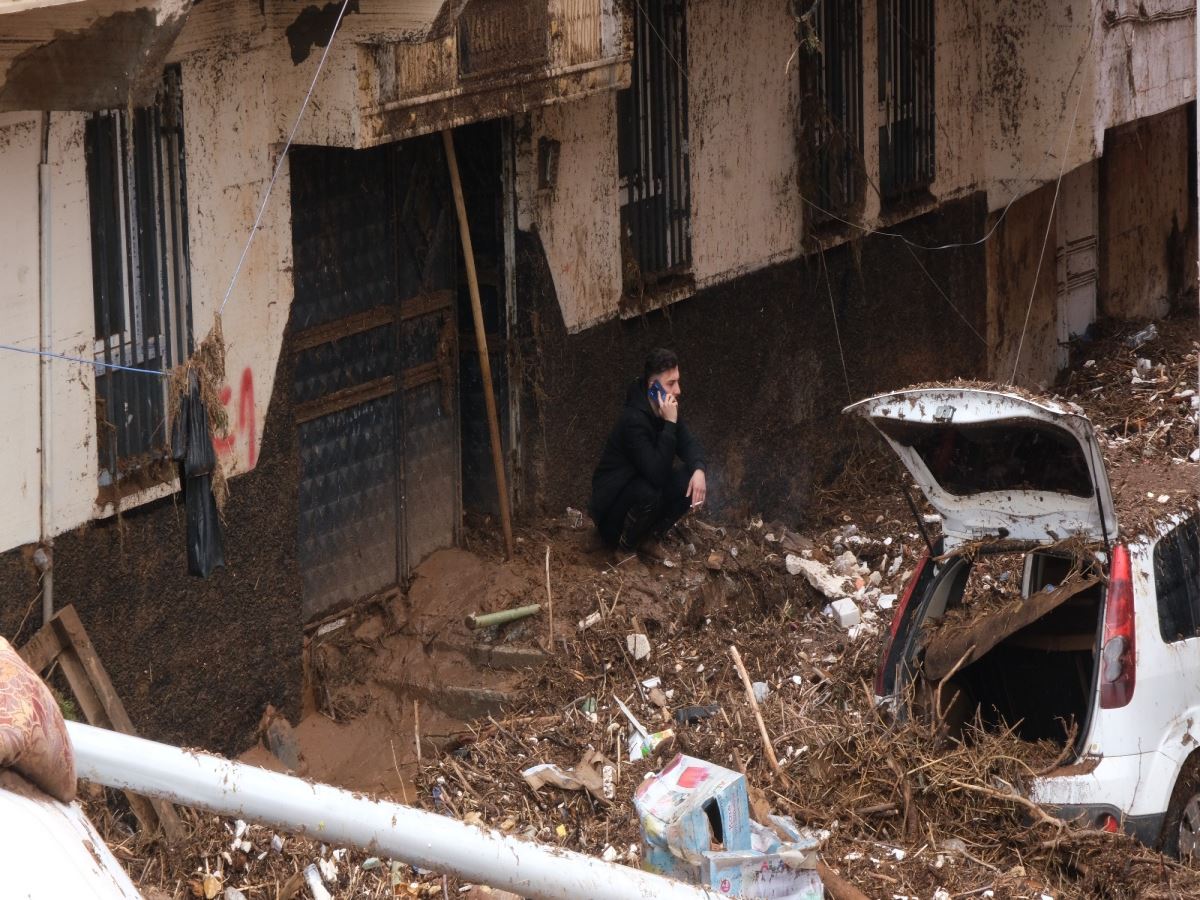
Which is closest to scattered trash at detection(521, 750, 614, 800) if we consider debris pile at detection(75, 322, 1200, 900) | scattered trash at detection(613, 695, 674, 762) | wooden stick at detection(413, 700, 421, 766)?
debris pile at detection(75, 322, 1200, 900)

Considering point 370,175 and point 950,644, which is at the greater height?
point 370,175

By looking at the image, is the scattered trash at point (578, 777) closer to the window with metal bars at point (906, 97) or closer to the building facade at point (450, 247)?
the building facade at point (450, 247)

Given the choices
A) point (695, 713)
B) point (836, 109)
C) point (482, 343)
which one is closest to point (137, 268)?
point (482, 343)

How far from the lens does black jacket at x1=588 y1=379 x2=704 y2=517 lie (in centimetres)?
944

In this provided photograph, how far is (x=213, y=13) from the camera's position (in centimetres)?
761

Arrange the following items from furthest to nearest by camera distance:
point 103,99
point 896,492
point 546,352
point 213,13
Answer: point 896,492 → point 546,352 → point 213,13 → point 103,99

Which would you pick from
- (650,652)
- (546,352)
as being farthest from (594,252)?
(650,652)

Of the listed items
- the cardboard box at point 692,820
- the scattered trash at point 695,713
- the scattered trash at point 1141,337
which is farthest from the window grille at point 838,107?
the cardboard box at point 692,820

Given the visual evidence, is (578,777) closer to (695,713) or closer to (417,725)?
(695,713)

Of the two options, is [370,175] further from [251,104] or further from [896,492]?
[896,492]

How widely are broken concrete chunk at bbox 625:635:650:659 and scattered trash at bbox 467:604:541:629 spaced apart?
509mm

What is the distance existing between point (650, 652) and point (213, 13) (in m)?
3.71

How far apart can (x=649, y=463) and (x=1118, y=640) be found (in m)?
3.14

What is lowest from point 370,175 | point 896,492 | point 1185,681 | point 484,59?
point 896,492
